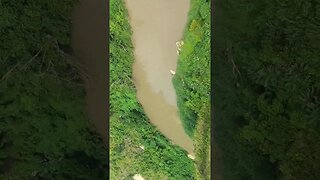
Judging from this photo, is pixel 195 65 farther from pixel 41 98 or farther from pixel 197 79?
pixel 41 98

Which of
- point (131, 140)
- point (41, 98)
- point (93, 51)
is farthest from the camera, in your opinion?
point (131, 140)

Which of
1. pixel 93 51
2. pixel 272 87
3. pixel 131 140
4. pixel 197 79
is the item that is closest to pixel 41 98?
pixel 93 51

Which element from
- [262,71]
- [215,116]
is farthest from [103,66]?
[262,71]

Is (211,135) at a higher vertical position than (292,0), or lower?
lower

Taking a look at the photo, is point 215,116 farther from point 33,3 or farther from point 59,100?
point 33,3

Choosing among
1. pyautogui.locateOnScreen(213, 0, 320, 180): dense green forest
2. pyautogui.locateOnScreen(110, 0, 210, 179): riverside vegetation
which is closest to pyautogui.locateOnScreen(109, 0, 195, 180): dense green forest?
pyautogui.locateOnScreen(110, 0, 210, 179): riverside vegetation
